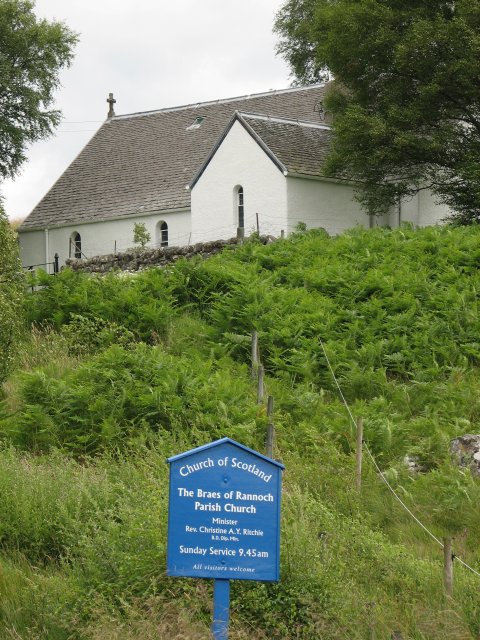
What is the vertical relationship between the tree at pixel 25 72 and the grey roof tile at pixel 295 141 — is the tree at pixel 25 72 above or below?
above

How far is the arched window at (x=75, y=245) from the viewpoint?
146 ft

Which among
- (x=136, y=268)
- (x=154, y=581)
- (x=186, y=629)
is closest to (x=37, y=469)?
(x=154, y=581)

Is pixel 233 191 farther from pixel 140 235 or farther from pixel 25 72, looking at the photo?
pixel 25 72

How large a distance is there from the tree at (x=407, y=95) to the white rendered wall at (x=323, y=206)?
1.23 meters

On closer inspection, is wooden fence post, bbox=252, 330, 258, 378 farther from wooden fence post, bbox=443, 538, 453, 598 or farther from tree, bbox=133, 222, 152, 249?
tree, bbox=133, 222, 152, 249

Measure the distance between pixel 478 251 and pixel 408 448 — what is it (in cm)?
899

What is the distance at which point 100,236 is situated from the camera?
4334 centimetres

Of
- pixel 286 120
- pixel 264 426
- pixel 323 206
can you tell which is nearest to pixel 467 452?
pixel 264 426

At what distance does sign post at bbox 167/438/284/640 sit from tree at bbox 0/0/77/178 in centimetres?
3945

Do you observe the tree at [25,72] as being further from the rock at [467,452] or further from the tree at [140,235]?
the rock at [467,452]

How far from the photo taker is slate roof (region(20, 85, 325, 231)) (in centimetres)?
4250

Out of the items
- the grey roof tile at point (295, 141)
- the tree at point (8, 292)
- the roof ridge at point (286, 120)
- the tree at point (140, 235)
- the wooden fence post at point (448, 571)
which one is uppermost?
the roof ridge at point (286, 120)

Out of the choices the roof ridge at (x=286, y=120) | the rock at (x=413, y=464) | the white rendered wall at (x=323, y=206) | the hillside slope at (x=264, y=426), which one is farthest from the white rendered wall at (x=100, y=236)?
the rock at (x=413, y=464)

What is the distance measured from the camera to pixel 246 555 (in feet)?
23.9
